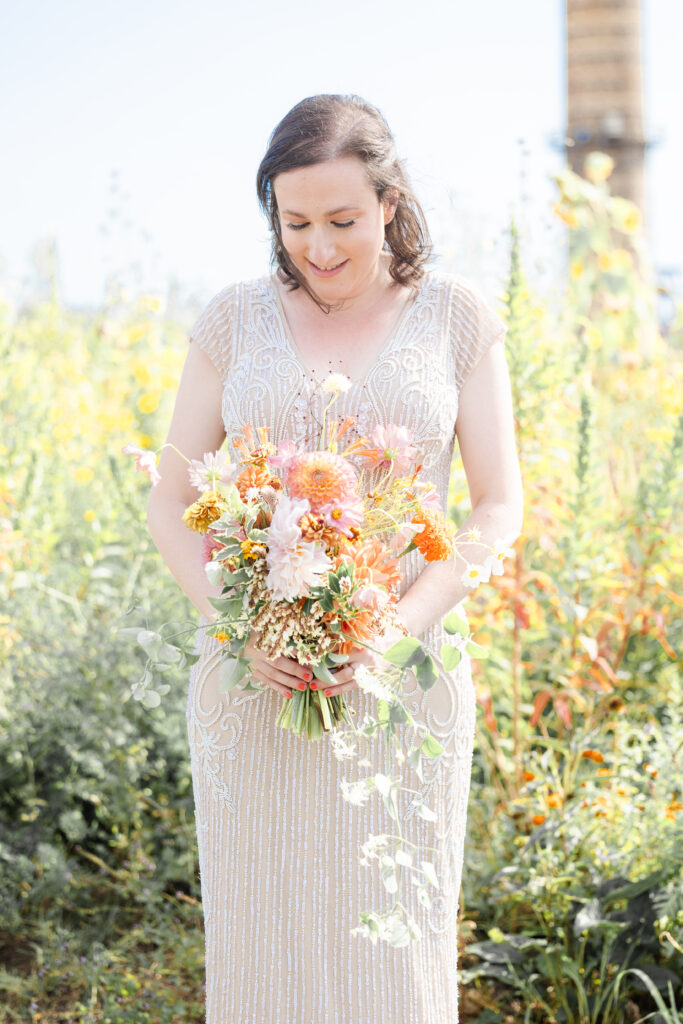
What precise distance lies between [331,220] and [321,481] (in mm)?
534

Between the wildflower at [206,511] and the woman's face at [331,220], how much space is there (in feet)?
1.56

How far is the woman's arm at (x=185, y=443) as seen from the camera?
1680mm

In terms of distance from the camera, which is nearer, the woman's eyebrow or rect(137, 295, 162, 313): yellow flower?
the woman's eyebrow

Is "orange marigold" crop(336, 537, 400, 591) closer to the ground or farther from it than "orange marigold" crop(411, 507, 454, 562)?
closer to the ground

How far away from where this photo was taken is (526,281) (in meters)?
2.47

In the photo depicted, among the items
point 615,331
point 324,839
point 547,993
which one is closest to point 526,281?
point 324,839

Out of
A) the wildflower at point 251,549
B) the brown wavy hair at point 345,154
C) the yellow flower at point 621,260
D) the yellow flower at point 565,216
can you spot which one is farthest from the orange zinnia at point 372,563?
the yellow flower at point 621,260

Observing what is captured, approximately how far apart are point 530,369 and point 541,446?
0.22 meters

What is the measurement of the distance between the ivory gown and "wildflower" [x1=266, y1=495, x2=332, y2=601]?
36 cm

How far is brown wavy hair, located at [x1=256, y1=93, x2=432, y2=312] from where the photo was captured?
151 cm

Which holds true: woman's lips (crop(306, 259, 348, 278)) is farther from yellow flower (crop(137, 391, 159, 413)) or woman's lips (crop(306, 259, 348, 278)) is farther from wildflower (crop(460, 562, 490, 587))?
yellow flower (crop(137, 391, 159, 413))

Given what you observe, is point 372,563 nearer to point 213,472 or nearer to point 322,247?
point 213,472

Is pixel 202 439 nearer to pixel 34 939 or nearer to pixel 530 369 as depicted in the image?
pixel 530 369

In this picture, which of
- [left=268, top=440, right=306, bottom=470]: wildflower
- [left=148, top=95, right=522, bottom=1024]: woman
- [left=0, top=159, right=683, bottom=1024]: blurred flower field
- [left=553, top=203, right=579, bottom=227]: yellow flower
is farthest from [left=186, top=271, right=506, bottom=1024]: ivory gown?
[left=553, top=203, right=579, bottom=227]: yellow flower
